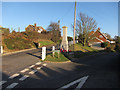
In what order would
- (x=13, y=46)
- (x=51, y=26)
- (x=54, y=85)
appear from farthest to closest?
(x=51, y=26) → (x=13, y=46) → (x=54, y=85)

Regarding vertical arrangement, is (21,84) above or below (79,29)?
below

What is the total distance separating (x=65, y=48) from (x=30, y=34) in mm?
14603

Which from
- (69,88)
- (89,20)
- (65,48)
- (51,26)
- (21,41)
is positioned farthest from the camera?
(51,26)

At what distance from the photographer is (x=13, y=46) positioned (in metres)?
19.5

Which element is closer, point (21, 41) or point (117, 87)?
point (117, 87)

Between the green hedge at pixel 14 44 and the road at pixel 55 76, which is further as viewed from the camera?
the green hedge at pixel 14 44

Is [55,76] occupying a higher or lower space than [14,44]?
lower

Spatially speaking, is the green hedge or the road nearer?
the road

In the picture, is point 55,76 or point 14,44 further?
point 14,44

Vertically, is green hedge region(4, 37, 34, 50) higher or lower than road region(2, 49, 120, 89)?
higher

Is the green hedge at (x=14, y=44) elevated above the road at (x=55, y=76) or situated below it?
above

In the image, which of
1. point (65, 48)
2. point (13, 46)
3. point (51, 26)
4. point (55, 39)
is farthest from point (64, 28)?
point (51, 26)

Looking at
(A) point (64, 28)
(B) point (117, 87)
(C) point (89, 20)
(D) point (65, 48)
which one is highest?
(C) point (89, 20)

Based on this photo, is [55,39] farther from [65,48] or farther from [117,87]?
[117,87]
